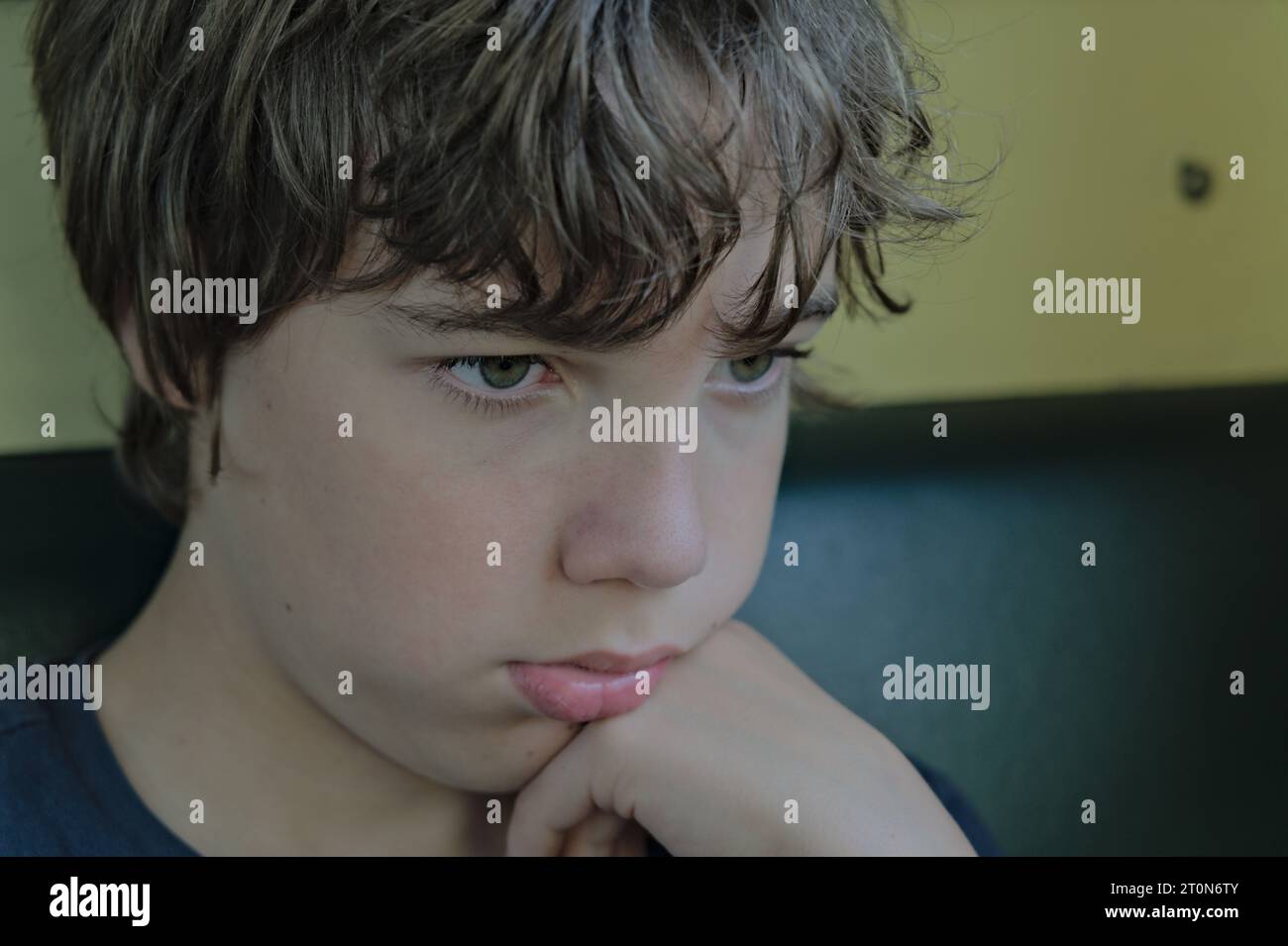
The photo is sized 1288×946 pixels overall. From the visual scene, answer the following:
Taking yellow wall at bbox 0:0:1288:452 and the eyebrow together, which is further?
yellow wall at bbox 0:0:1288:452

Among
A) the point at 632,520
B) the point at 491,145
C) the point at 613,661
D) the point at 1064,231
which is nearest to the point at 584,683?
the point at 613,661

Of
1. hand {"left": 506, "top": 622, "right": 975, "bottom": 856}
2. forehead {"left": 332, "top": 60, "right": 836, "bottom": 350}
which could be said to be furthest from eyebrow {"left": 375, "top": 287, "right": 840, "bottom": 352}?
hand {"left": 506, "top": 622, "right": 975, "bottom": 856}

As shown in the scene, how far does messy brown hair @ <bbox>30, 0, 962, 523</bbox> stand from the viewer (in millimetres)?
628

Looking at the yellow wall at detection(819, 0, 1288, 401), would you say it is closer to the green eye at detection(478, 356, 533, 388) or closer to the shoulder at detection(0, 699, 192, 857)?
the green eye at detection(478, 356, 533, 388)

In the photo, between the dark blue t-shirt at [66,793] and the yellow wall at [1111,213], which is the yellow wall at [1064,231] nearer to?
the yellow wall at [1111,213]

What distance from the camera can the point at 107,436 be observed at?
1149 mm

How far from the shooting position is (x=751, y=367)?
0.81 metres

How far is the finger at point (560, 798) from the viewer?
804 mm

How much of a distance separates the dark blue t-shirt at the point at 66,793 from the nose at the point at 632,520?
0.90ft

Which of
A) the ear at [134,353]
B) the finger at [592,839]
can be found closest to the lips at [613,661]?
the finger at [592,839]
